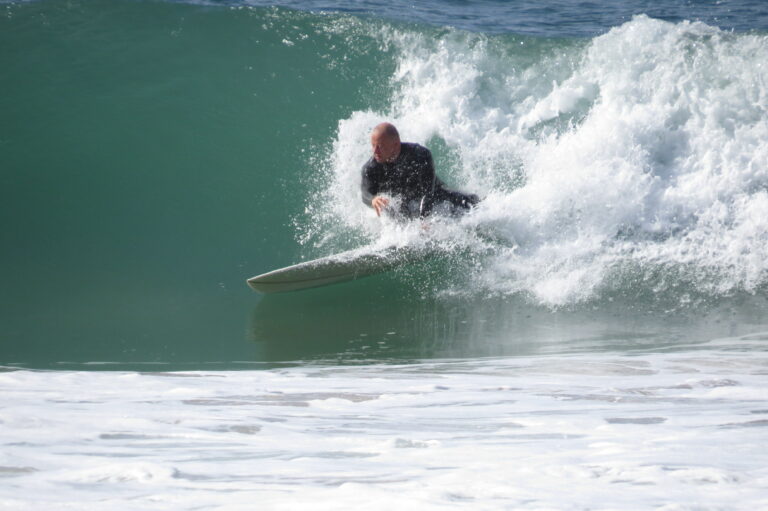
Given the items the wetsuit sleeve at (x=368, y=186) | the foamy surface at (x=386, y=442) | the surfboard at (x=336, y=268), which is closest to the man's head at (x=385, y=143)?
the wetsuit sleeve at (x=368, y=186)

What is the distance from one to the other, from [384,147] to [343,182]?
1.49 m

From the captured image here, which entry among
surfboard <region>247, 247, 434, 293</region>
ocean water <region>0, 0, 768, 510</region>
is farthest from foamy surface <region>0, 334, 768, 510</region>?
surfboard <region>247, 247, 434, 293</region>

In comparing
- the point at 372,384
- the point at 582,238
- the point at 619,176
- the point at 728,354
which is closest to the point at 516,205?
the point at 582,238

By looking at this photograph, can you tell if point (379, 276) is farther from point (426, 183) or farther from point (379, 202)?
point (426, 183)

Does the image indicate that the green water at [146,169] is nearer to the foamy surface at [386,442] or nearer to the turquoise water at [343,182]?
the turquoise water at [343,182]

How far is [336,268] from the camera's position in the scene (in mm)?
5527

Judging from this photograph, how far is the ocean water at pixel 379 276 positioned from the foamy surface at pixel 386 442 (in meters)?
0.01

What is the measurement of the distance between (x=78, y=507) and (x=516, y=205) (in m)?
5.11

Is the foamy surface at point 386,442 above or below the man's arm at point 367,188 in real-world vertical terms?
below

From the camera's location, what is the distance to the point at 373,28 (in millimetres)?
9000

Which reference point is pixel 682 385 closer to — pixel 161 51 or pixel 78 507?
pixel 78 507

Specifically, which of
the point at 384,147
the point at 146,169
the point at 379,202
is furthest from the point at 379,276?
the point at 146,169

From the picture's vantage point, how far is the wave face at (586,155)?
5.79 m

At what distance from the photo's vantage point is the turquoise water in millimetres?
5164
